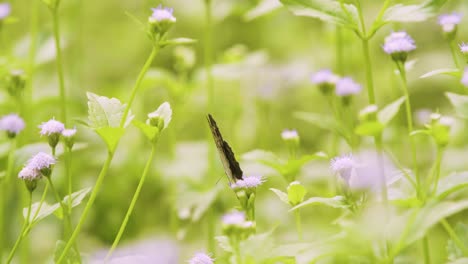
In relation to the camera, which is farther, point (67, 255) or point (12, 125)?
point (12, 125)

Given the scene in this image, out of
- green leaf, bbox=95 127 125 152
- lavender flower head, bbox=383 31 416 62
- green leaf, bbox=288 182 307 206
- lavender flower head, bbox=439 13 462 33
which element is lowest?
green leaf, bbox=288 182 307 206

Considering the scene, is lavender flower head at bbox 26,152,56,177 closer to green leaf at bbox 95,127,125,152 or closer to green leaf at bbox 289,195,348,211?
green leaf at bbox 95,127,125,152

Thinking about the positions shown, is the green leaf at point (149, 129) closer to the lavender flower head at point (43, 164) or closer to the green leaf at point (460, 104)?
the lavender flower head at point (43, 164)

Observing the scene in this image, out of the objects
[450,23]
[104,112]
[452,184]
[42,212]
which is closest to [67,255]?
[42,212]

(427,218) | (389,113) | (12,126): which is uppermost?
(12,126)

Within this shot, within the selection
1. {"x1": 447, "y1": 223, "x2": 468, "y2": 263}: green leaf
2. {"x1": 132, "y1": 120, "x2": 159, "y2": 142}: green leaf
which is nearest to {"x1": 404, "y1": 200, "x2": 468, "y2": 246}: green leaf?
{"x1": 447, "y1": 223, "x2": 468, "y2": 263}: green leaf

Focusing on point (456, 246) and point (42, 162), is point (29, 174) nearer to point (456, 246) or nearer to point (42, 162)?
point (42, 162)

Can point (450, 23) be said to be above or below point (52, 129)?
above
